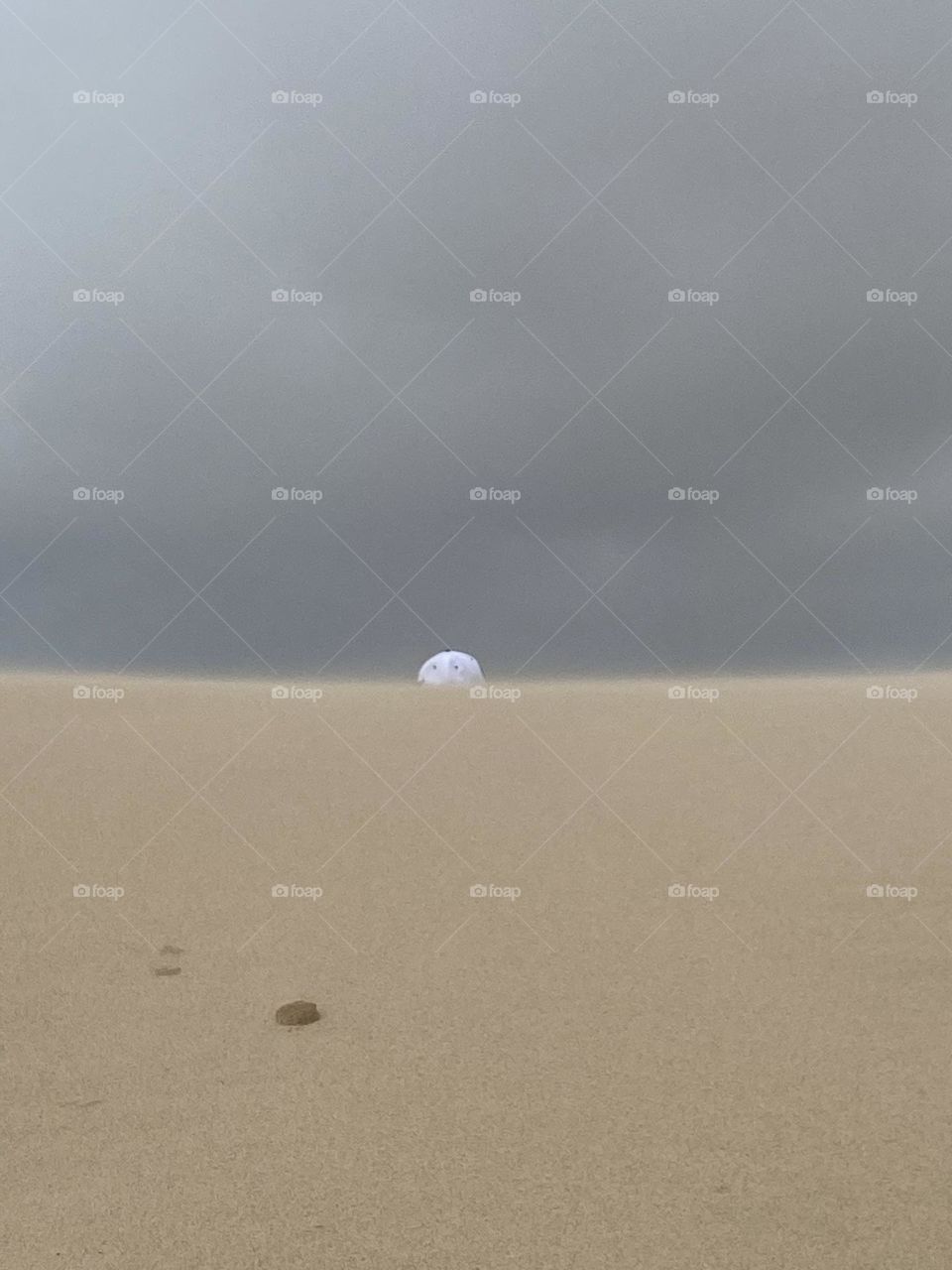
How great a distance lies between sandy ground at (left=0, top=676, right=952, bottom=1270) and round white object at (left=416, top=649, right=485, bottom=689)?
15.7 feet

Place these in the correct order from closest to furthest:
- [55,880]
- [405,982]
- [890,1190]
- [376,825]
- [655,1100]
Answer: [890,1190] < [655,1100] < [405,982] < [55,880] < [376,825]

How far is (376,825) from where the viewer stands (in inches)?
243

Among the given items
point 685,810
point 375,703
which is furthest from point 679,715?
point 685,810

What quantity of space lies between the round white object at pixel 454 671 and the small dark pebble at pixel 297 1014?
29.8ft

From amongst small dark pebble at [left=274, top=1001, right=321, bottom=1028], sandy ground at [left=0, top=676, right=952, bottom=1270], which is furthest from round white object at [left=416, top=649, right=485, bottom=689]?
small dark pebble at [left=274, top=1001, right=321, bottom=1028]

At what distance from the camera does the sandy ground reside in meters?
2.25

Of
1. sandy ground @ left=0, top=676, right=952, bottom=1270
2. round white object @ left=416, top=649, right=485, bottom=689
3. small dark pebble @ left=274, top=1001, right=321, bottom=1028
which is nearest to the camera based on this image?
sandy ground @ left=0, top=676, right=952, bottom=1270

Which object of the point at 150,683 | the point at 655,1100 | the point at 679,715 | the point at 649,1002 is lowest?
the point at 655,1100

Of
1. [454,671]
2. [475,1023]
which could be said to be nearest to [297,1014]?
[475,1023]

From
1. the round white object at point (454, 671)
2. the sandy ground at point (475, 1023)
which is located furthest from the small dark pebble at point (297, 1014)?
the round white object at point (454, 671)

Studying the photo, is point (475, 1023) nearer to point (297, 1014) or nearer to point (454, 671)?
point (297, 1014)

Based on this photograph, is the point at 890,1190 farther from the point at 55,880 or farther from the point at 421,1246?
the point at 55,880

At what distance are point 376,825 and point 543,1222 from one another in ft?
13.2

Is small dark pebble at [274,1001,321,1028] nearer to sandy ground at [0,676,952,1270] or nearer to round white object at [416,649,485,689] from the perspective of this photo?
sandy ground at [0,676,952,1270]
